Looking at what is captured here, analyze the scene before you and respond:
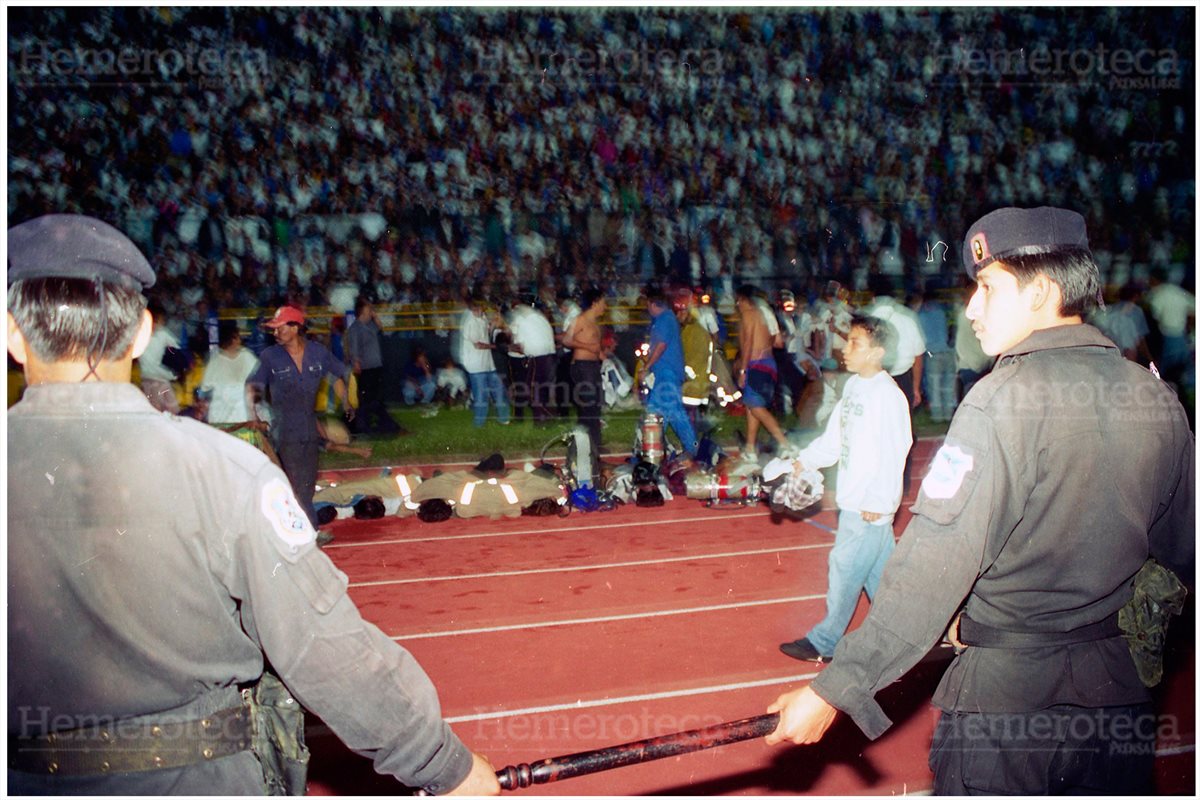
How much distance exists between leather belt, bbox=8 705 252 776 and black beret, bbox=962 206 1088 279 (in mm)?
2171

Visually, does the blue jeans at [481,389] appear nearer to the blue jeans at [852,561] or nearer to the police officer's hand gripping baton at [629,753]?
the blue jeans at [852,561]

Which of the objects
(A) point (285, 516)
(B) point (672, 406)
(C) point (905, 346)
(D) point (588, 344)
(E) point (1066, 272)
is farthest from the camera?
(D) point (588, 344)

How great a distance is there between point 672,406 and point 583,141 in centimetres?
1502

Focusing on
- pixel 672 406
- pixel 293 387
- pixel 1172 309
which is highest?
pixel 1172 309

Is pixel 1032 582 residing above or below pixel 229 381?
below

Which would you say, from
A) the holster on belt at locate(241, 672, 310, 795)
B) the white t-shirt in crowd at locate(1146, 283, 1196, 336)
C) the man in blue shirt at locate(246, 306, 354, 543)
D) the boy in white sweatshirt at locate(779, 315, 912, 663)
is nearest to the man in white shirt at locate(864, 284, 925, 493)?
the white t-shirt in crowd at locate(1146, 283, 1196, 336)

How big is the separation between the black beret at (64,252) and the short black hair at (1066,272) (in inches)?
81.5

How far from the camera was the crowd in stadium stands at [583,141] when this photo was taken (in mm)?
20141

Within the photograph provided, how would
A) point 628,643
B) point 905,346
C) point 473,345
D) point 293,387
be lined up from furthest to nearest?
point 473,345 < point 905,346 < point 293,387 < point 628,643

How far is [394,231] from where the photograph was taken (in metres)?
21.0

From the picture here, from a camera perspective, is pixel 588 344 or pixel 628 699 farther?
pixel 588 344

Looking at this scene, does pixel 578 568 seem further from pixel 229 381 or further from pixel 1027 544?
pixel 1027 544

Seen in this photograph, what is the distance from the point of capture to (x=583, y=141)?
2388 centimetres

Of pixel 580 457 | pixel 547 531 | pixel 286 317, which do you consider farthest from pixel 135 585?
pixel 580 457
